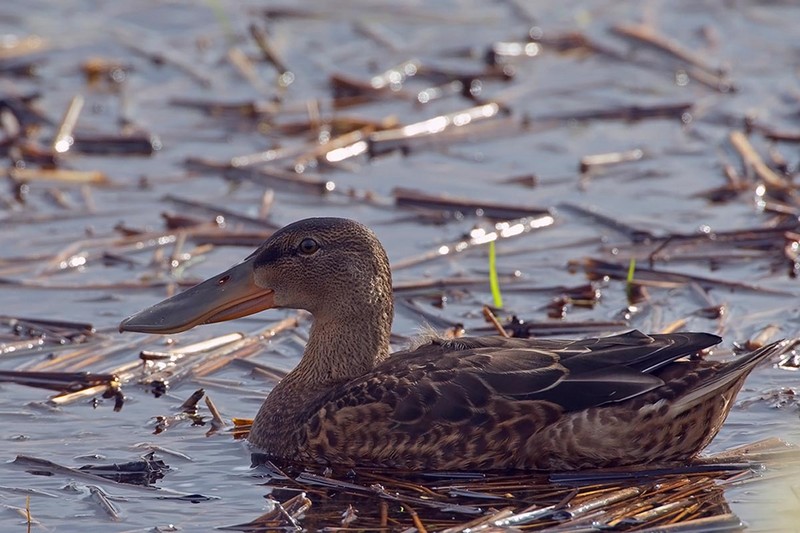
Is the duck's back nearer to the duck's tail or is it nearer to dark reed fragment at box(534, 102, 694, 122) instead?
the duck's tail

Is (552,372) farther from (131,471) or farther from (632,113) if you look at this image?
(632,113)

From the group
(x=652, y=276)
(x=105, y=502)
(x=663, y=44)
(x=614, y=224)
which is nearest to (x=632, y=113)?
(x=663, y=44)

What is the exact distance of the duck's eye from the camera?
6.95 metres

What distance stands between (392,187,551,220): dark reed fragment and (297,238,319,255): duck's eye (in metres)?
2.95

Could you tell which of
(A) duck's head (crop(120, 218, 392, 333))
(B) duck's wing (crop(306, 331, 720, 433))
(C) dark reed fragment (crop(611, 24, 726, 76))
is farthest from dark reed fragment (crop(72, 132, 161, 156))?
(B) duck's wing (crop(306, 331, 720, 433))

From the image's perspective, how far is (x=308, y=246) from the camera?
6945mm

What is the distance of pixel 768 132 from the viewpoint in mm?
11227

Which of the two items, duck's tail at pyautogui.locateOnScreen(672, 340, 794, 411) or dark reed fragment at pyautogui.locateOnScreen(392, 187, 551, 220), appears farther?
dark reed fragment at pyautogui.locateOnScreen(392, 187, 551, 220)

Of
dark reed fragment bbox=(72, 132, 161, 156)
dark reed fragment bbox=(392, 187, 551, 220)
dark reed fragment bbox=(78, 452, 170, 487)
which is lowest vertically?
dark reed fragment bbox=(392, 187, 551, 220)

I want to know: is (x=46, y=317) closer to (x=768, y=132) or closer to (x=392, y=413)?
(x=392, y=413)

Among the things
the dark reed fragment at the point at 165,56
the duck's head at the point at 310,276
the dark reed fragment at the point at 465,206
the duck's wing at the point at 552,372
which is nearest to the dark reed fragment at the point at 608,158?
the dark reed fragment at the point at 465,206

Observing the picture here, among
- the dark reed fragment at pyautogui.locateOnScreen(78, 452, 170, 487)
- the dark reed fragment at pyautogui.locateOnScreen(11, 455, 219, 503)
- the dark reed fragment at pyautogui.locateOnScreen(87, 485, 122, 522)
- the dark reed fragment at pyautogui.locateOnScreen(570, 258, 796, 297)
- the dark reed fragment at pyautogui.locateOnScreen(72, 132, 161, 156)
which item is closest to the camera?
the dark reed fragment at pyautogui.locateOnScreen(87, 485, 122, 522)

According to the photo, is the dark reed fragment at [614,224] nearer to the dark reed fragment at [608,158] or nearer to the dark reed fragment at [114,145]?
the dark reed fragment at [608,158]

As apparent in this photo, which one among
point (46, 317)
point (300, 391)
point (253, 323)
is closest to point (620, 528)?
point (300, 391)
